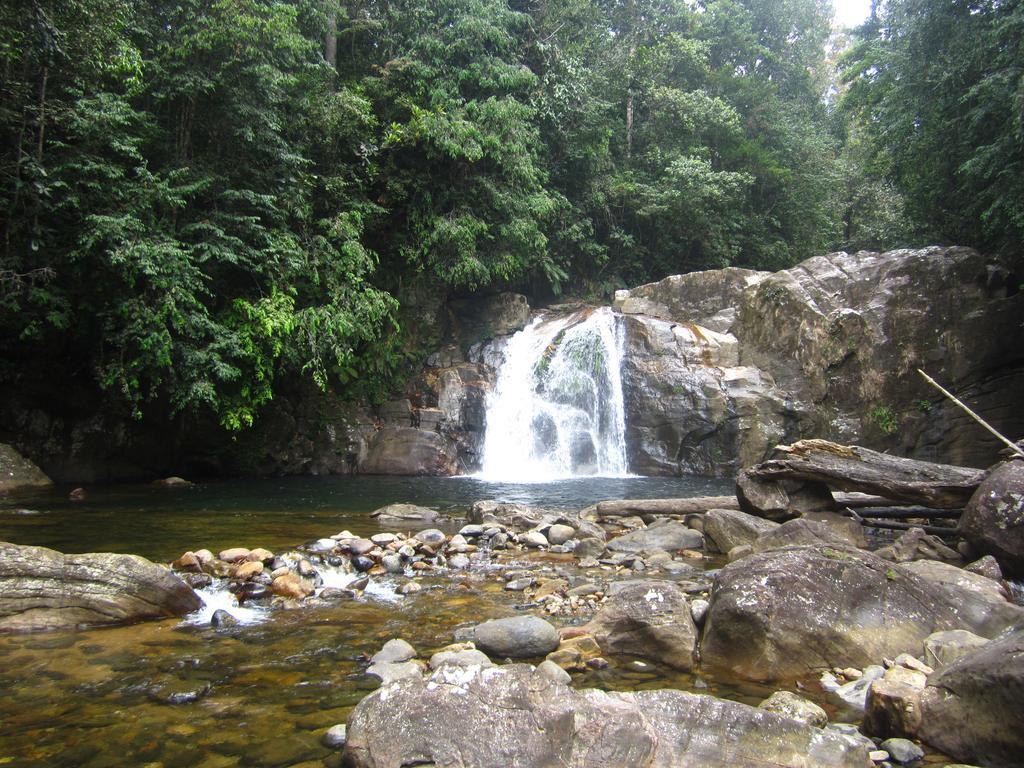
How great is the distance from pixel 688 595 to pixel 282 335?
8.97 metres

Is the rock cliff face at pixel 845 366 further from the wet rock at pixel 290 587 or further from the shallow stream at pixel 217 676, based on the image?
the wet rock at pixel 290 587

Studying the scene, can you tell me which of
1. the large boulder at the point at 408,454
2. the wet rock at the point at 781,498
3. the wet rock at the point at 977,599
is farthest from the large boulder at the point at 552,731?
the large boulder at the point at 408,454

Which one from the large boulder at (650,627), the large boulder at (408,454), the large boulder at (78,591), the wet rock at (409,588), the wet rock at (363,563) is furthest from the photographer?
the large boulder at (408,454)

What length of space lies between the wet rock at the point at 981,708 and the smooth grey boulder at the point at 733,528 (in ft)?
12.7

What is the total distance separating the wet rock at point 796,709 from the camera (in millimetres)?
3135

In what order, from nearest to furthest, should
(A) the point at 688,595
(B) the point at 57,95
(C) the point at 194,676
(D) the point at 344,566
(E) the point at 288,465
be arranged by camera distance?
(C) the point at 194,676
(A) the point at 688,595
(D) the point at 344,566
(B) the point at 57,95
(E) the point at 288,465

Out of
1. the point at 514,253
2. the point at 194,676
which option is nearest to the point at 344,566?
the point at 194,676

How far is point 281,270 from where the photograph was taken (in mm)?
11969

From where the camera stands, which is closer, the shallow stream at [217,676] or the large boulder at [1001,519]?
the shallow stream at [217,676]

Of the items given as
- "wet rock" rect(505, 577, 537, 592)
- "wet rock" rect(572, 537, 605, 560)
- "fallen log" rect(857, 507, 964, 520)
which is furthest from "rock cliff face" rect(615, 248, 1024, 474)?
"wet rock" rect(505, 577, 537, 592)

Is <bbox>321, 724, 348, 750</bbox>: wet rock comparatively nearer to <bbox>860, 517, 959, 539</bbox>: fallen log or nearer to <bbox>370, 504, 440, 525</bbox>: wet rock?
Result: <bbox>370, 504, 440, 525</bbox>: wet rock

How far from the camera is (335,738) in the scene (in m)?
3.08

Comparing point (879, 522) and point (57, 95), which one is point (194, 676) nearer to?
point (879, 522)

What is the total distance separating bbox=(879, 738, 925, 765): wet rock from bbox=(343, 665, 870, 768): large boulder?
200 millimetres
